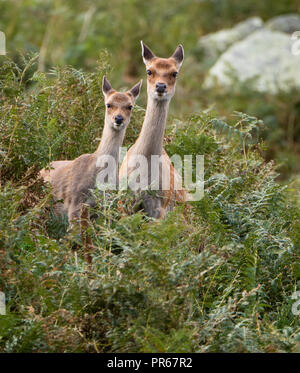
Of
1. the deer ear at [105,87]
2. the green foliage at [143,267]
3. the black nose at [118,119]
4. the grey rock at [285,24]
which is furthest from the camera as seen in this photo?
the grey rock at [285,24]

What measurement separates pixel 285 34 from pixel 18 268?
41.6 feet

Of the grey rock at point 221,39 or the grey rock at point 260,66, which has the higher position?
the grey rock at point 221,39

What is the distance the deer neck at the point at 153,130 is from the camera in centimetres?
716

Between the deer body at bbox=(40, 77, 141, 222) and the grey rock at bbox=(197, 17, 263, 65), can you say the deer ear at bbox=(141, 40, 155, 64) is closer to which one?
the deer body at bbox=(40, 77, 141, 222)

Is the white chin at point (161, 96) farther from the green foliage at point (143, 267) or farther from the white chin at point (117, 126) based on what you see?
the green foliage at point (143, 267)

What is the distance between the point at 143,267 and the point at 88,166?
7.88ft

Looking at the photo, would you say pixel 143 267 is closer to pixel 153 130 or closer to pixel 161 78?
pixel 153 130

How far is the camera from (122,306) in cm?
514

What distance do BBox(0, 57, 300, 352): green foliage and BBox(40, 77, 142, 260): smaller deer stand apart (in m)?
0.34

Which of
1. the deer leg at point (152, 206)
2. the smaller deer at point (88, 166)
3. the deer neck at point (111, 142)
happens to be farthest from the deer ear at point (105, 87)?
the deer leg at point (152, 206)

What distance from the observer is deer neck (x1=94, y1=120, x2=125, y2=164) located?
24.4 ft

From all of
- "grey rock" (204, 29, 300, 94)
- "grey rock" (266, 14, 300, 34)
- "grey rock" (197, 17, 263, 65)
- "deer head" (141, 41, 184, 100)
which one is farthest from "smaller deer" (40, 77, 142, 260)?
"grey rock" (266, 14, 300, 34)

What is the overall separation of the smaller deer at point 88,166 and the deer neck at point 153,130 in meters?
0.30
